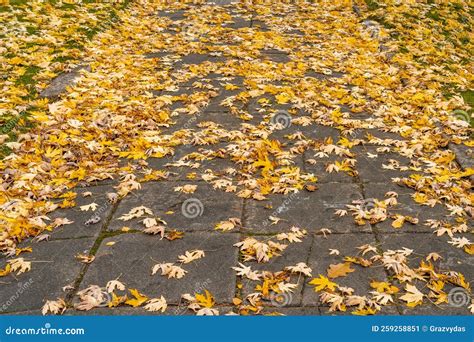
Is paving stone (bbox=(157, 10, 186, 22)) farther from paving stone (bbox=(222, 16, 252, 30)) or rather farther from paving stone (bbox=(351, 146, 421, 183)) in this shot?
paving stone (bbox=(351, 146, 421, 183))

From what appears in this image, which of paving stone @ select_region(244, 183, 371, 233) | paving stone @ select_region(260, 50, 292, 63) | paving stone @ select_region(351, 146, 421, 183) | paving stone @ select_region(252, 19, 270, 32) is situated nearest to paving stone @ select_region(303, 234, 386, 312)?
paving stone @ select_region(244, 183, 371, 233)

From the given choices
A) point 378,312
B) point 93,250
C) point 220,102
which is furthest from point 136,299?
point 220,102

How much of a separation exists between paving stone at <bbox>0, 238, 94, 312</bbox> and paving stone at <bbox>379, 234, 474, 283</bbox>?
2579mm

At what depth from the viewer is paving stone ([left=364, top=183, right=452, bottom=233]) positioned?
4.45 metres

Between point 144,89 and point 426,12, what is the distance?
742cm

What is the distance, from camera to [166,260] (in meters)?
4.09

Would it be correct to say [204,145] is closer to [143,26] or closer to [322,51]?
[322,51]

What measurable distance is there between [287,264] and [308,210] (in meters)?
0.84

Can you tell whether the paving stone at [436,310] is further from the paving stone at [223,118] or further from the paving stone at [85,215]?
the paving stone at [223,118]

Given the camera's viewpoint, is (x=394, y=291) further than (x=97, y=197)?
No

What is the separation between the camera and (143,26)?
10.7 metres

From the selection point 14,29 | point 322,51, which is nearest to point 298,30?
point 322,51

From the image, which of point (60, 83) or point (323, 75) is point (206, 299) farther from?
point (323, 75)

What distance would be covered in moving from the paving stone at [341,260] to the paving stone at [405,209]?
0.31 metres
